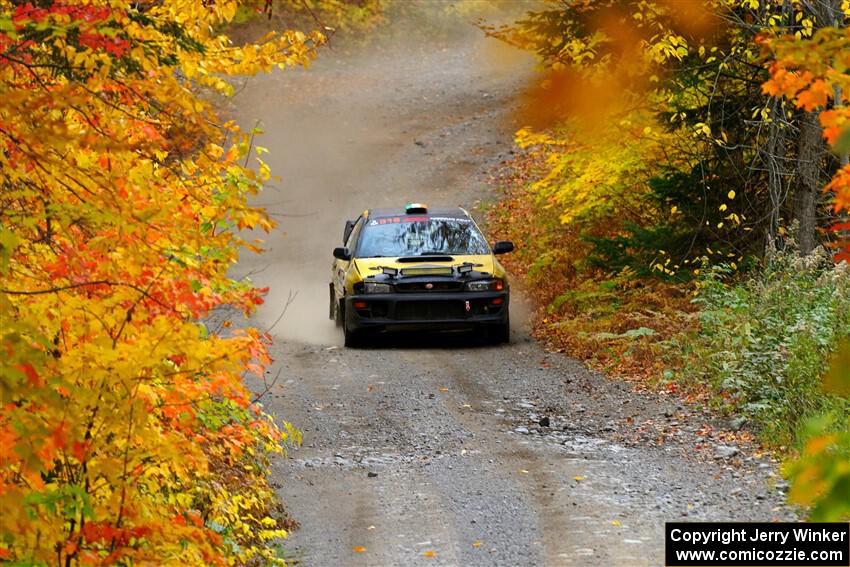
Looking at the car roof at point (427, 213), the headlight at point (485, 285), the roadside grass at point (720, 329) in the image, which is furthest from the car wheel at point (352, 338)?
the roadside grass at point (720, 329)

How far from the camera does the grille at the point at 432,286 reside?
14344 millimetres

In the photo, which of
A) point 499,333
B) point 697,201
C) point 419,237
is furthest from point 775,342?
point 419,237

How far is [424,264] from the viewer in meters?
14.5

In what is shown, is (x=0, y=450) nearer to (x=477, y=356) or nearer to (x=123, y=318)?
(x=123, y=318)

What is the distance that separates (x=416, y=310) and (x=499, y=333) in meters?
1.28

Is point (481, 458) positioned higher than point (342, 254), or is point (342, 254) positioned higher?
point (342, 254)

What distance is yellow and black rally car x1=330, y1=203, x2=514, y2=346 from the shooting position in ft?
47.1

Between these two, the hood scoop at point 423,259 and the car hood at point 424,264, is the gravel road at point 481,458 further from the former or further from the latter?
the hood scoop at point 423,259

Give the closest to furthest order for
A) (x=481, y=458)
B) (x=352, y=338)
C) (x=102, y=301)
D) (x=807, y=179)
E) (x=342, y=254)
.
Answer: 1. (x=102, y=301)
2. (x=481, y=458)
3. (x=807, y=179)
4. (x=352, y=338)
5. (x=342, y=254)

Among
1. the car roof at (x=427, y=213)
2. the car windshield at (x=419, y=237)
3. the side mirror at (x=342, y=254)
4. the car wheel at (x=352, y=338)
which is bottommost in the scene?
the car wheel at (x=352, y=338)

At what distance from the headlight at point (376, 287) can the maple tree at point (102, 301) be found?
7.39m

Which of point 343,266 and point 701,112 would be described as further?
point 343,266

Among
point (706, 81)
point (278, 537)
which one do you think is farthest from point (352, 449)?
point (706, 81)

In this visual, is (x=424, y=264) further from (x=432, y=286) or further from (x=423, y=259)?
(x=432, y=286)
